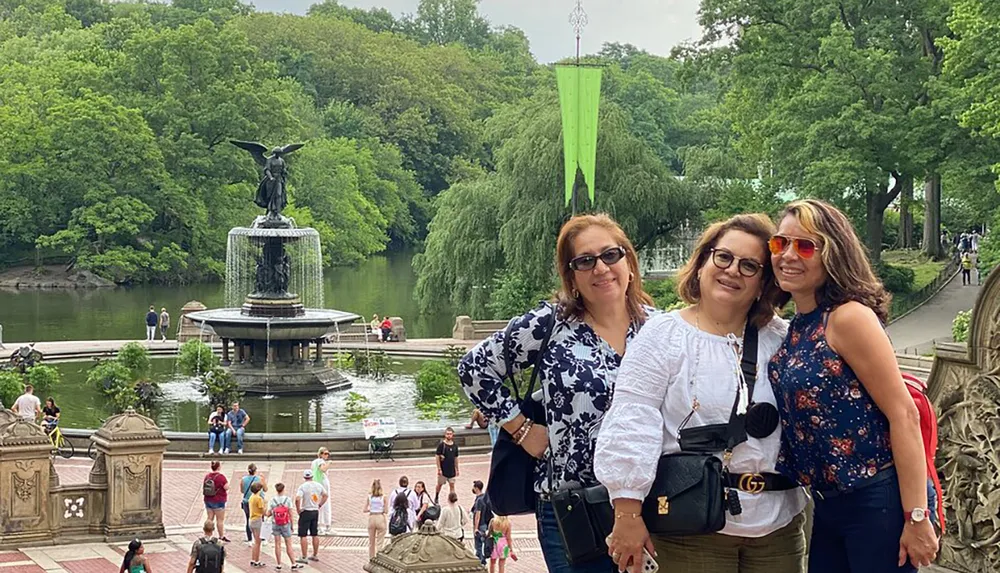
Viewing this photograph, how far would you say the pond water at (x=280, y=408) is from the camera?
92.9ft

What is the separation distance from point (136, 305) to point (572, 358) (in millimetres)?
61158

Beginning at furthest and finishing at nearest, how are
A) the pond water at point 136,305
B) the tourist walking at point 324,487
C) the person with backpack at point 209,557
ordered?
the pond water at point 136,305 < the tourist walking at point 324,487 < the person with backpack at point 209,557

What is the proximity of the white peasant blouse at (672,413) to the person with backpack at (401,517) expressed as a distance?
12815 mm

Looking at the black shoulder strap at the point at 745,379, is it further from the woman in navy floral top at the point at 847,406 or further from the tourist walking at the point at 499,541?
the tourist walking at the point at 499,541

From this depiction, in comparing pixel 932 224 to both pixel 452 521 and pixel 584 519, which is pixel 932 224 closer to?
pixel 452 521

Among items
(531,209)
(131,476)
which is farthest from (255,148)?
(131,476)

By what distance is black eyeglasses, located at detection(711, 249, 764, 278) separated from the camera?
508cm

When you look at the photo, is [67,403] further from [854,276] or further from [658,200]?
[854,276]

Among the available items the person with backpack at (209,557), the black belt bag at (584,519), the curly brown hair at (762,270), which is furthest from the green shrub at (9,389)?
the curly brown hair at (762,270)

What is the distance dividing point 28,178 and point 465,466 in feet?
183

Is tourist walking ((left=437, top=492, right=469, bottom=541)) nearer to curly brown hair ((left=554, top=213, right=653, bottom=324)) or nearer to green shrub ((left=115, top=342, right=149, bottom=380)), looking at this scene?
curly brown hair ((left=554, top=213, right=653, bottom=324))

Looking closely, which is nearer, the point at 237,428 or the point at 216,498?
the point at 216,498

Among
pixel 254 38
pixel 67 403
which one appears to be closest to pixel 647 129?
pixel 254 38

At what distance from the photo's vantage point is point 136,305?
64.8m
